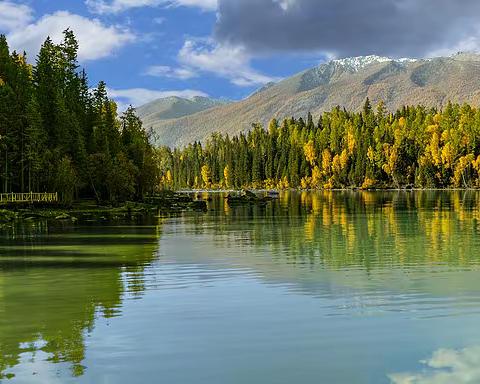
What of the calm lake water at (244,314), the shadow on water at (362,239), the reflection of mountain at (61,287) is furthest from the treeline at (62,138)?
the calm lake water at (244,314)

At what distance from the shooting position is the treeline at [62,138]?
283ft

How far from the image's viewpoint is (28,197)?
85938 millimetres

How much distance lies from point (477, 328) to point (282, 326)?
18.6ft

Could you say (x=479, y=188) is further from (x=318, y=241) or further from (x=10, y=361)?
(x=10, y=361)

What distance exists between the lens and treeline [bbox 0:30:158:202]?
86250 millimetres

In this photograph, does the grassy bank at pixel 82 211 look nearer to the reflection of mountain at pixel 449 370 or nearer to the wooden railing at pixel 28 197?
the wooden railing at pixel 28 197

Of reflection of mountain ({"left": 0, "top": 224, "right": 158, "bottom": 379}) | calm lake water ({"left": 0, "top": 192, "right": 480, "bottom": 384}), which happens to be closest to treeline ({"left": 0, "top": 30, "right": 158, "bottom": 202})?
reflection of mountain ({"left": 0, "top": 224, "right": 158, "bottom": 379})

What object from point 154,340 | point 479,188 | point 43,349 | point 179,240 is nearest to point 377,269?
point 154,340

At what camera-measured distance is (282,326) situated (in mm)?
18797

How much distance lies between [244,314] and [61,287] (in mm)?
9890

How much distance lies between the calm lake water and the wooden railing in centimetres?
4219

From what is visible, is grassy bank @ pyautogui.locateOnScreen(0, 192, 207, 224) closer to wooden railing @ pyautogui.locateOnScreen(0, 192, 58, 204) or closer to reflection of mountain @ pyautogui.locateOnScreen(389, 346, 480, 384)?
wooden railing @ pyautogui.locateOnScreen(0, 192, 58, 204)

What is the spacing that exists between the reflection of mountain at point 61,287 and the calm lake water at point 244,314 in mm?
81

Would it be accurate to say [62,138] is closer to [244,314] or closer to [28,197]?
[28,197]
